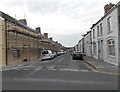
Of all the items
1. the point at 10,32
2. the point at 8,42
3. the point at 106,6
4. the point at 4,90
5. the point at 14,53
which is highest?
the point at 106,6

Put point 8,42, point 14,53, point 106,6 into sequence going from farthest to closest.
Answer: point 106,6 → point 14,53 → point 8,42

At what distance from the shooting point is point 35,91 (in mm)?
6340

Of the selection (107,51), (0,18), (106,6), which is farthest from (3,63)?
(106,6)

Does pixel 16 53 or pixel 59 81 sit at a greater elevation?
pixel 16 53

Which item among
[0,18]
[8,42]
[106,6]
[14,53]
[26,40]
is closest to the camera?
[0,18]

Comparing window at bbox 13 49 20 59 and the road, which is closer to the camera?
the road

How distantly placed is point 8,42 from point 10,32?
1.72 meters

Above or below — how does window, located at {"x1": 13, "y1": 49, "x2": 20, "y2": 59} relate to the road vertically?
above

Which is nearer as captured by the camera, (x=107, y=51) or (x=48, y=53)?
(x=107, y=51)

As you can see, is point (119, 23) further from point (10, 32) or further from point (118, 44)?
point (10, 32)

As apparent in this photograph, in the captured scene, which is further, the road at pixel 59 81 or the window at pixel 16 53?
the window at pixel 16 53

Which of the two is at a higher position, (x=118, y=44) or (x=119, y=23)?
(x=119, y=23)

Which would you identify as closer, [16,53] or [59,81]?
[59,81]

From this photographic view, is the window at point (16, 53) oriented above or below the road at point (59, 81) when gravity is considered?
above
